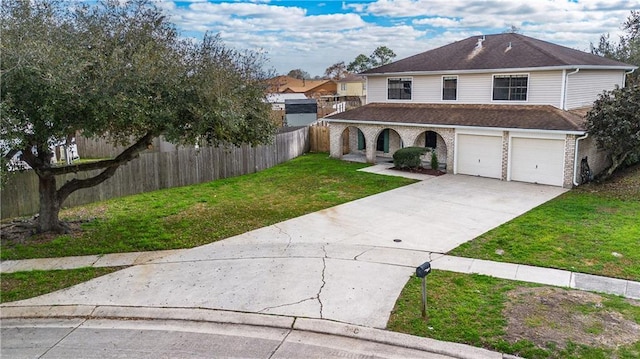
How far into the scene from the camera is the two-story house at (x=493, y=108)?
739 inches

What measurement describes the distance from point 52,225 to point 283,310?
314 inches

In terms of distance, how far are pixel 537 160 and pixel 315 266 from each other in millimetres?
12702

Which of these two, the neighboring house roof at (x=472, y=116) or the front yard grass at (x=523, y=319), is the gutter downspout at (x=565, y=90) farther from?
the front yard grass at (x=523, y=319)

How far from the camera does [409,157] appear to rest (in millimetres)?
21672

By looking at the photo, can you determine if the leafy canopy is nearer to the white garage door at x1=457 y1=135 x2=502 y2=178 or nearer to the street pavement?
the street pavement

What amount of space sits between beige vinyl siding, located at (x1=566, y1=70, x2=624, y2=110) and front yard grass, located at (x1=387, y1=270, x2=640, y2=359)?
46.3 ft

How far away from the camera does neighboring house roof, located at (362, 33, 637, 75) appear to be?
66.6 ft

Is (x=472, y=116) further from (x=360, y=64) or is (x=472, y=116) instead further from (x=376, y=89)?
(x=360, y=64)

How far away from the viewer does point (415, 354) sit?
6.83 m

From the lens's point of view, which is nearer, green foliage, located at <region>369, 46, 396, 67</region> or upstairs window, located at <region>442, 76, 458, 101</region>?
upstairs window, located at <region>442, 76, 458, 101</region>

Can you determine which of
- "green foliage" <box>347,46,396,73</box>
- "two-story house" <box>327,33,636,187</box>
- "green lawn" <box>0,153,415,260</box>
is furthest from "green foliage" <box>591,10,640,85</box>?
"green foliage" <box>347,46,396,73</box>

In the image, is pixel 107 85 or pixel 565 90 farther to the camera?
pixel 565 90

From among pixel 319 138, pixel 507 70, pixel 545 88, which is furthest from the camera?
pixel 319 138

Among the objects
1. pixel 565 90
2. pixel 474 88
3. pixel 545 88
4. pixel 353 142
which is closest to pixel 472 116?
pixel 474 88
